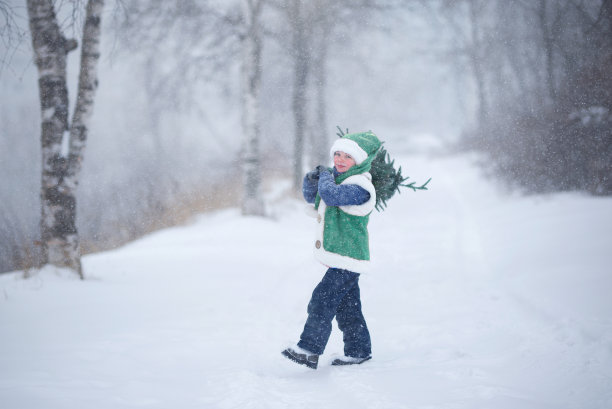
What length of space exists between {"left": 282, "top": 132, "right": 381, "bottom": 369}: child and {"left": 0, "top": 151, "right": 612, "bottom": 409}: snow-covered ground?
0.17m

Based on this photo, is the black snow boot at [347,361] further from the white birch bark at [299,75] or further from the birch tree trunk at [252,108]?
the white birch bark at [299,75]

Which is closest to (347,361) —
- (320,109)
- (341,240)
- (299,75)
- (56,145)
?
(341,240)

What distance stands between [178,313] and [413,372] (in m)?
2.25

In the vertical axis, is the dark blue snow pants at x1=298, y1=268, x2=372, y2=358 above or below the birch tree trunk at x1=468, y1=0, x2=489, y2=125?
below

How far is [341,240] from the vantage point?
→ 2.90 metres

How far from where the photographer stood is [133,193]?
11.2 m

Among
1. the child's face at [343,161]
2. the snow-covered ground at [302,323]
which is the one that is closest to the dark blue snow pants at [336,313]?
the snow-covered ground at [302,323]

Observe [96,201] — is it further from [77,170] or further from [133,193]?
[77,170]

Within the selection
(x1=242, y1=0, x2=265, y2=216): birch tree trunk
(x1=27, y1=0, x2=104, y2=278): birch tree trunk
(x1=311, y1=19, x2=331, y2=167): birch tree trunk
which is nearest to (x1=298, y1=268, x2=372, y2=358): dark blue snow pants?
(x1=27, y1=0, x2=104, y2=278): birch tree trunk

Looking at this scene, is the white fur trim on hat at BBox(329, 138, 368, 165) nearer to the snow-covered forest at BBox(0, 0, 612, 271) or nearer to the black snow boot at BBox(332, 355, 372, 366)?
the black snow boot at BBox(332, 355, 372, 366)

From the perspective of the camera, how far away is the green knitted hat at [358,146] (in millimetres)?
2904

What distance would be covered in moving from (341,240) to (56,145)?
3.54m

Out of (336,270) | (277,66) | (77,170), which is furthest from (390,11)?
(336,270)

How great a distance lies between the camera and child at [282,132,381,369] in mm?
2828
